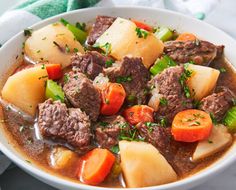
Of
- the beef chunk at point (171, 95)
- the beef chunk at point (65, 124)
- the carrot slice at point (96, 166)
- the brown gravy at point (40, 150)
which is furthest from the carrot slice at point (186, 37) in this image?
the carrot slice at point (96, 166)

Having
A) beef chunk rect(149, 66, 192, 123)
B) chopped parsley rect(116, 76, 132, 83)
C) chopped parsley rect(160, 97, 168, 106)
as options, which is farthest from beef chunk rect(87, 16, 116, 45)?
chopped parsley rect(160, 97, 168, 106)

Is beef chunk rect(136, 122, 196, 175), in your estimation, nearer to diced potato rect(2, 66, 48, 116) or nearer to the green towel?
diced potato rect(2, 66, 48, 116)

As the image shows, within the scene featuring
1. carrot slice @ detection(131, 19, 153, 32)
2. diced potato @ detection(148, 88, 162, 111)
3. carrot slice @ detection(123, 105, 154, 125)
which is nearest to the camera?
carrot slice @ detection(123, 105, 154, 125)

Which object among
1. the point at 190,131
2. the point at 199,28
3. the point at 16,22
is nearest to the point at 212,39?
the point at 199,28

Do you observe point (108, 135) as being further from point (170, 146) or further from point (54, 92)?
point (54, 92)

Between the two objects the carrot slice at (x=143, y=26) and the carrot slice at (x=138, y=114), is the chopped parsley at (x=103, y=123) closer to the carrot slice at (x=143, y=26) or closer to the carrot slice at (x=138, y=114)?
the carrot slice at (x=138, y=114)
